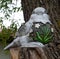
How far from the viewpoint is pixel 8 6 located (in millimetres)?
2885

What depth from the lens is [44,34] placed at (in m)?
1.52

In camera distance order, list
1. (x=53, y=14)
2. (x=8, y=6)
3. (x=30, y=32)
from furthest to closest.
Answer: (x=8, y=6)
(x=53, y=14)
(x=30, y=32)

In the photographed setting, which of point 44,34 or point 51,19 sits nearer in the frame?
point 44,34

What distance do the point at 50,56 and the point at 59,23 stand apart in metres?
0.64

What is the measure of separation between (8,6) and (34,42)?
1.47m

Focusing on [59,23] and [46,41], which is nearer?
[46,41]

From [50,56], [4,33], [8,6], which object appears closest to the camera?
[50,56]

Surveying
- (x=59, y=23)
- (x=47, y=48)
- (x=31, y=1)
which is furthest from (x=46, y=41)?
(x=31, y=1)

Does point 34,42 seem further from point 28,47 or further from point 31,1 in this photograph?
point 31,1

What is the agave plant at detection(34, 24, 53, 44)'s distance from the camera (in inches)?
59.2

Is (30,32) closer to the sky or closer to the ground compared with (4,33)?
closer to the sky

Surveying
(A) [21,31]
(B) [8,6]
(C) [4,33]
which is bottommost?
(C) [4,33]

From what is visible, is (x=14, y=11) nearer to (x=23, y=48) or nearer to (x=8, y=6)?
(x=8, y=6)

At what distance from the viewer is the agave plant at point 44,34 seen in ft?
4.93
